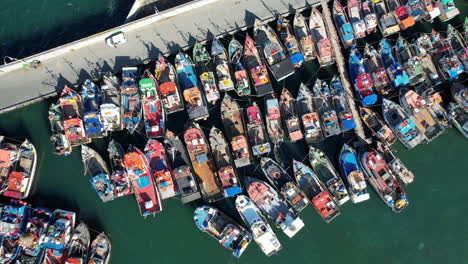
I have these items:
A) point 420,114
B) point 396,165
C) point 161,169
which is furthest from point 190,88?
point 420,114

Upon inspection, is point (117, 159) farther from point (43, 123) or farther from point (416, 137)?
point (416, 137)

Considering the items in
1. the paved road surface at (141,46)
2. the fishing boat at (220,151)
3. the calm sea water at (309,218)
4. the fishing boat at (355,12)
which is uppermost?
the paved road surface at (141,46)

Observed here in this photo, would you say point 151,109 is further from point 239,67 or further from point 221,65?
point 239,67

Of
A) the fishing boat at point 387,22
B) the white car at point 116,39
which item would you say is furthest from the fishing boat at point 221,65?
the fishing boat at point 387,22

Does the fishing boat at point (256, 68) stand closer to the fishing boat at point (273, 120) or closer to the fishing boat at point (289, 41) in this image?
the fishing boat at point (273, 120)

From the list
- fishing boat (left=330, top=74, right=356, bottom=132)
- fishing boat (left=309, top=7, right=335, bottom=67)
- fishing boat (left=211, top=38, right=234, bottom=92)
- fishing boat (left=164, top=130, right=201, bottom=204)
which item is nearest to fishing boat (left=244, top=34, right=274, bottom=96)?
fishing boat (left=211, top=38, right=234, bottom=92)

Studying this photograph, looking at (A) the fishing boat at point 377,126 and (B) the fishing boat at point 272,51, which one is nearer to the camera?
(A) the fishing boat at point 377,126

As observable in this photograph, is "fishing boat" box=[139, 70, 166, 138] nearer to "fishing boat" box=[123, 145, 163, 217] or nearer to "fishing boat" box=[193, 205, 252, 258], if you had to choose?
"fishing boat" box=[123, 145, 163, 217]
